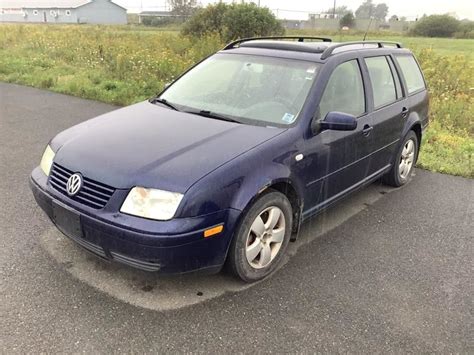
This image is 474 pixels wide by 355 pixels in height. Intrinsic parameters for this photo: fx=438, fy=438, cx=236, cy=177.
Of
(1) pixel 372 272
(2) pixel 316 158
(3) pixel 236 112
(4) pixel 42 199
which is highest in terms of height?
(3) pixel 236 112

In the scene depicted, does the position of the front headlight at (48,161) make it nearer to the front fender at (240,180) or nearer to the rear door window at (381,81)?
the front fender at (240,180)

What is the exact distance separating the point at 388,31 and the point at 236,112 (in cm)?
2695

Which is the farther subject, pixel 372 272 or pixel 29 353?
pixel 372 272

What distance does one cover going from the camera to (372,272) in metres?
3.41

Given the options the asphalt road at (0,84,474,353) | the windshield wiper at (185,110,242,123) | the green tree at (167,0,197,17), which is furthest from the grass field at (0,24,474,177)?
the green tree at (167,0,197,17)

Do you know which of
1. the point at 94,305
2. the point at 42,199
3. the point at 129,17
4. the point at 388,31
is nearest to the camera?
the point at 94,305

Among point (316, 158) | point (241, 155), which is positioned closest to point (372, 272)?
point (316, 158)

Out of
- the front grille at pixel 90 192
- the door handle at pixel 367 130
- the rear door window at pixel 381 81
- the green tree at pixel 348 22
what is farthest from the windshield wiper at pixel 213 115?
the green tree at pixel 348 22

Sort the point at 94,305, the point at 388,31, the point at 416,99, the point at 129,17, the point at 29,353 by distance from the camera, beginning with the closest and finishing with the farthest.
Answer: the point at 29,353 → the point at 94,305 → the point at 416,99 → the point at 388,31 → the point at 129,17

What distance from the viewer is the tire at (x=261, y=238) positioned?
296cm

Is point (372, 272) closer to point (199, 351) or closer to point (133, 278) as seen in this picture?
point (199, 351)

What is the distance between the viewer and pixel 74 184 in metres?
2.88

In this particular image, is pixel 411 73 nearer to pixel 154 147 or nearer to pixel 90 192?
pixel 154 147

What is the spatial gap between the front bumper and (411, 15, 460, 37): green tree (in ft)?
127
